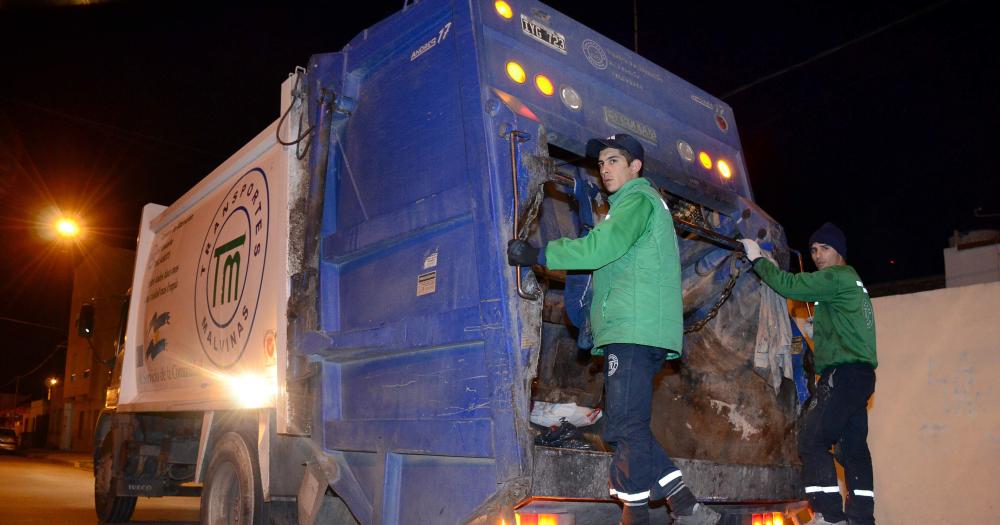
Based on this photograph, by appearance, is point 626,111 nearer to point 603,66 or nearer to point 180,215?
point 603,66

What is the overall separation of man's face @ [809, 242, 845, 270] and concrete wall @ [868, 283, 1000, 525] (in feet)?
6.86

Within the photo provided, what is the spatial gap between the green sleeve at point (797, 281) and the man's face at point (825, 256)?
12.4 inches

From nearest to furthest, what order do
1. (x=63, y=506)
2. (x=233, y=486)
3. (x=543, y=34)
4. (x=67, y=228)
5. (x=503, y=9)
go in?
(x=503, y=9), (x=543, y=34), (x=233, y=486), (x=63, y=506), (x=67, y=228)

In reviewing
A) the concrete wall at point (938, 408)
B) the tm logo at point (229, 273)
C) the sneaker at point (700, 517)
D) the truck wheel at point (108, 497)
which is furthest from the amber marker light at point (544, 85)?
the truck wheel at point (108, 497)

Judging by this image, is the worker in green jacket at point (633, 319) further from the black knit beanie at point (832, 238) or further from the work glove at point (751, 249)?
the black knit beanie at point (832, 238)

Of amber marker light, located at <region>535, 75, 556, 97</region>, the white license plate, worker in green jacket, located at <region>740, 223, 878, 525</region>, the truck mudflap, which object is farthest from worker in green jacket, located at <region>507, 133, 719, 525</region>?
worker in green jacket, located at <region>740, 223, 878, 525</region>

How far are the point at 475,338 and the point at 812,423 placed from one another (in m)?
2.18

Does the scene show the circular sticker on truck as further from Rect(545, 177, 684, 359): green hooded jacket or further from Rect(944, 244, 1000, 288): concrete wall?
Rect(944, 244, 1000, 288): concrete wall

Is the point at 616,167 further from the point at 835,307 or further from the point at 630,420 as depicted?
the point at 835,307

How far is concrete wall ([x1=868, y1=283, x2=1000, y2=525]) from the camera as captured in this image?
18.9 ft

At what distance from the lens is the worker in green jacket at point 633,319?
2982 mm

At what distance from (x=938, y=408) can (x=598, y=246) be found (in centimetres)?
442

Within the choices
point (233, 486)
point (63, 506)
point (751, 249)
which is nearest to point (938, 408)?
point (751, 249)

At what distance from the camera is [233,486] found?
4.77 m
